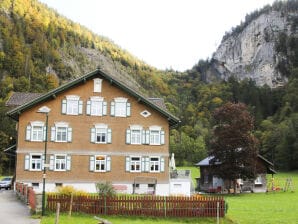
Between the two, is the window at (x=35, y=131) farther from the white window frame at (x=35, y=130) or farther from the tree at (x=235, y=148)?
the tree at (x=235, y=148)

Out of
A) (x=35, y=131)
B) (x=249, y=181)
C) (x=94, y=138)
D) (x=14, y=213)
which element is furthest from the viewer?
(x=249, y=181)

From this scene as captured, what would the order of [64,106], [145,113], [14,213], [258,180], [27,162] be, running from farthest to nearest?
[258,180], [145,113], [64,106], [27,162], [14,213]

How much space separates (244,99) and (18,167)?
141m

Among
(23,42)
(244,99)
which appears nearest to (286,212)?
(244,99)

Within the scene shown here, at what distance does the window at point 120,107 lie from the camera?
47.6 m

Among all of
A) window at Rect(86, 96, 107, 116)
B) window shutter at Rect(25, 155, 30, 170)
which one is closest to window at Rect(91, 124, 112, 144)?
window at Rect(86, 96, 107, 116)

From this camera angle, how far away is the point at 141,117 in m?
47.9

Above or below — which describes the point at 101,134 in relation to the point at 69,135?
above

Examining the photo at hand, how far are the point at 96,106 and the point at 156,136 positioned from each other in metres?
6.80

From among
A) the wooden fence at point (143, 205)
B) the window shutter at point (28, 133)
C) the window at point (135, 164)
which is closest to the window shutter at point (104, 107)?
the window at point (135, 164)

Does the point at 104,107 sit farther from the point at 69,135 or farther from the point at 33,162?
the point at 33,162

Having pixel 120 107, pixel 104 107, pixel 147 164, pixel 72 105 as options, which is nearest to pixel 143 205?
pixel 147 164

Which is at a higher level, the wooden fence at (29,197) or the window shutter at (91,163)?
the window shutter at (91,163)

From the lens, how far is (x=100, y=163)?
4659cm
